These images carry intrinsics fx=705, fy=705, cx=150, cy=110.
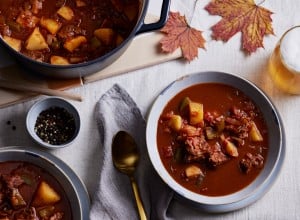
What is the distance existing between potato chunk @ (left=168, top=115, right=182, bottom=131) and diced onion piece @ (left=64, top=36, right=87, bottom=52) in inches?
18.1

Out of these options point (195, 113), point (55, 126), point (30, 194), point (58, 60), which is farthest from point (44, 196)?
point (195, 113)

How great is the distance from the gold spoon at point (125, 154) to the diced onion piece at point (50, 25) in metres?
0.47

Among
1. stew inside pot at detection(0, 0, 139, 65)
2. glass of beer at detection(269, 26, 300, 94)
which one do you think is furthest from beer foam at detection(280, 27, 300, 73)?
stew inside pot at detection(0, 0, 139, 65)

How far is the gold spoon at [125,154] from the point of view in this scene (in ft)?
8.86

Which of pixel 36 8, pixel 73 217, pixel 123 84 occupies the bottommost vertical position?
Result: pixel 73 217

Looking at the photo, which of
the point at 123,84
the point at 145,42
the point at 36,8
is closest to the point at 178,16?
the point at 145,42

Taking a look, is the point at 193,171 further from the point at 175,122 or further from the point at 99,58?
the point at 99,58

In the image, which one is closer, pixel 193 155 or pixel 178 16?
pixel 193 155

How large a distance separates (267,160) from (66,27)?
0.93 metres

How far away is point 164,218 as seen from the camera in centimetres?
265

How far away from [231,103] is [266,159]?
0.85 ft

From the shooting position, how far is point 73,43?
272 cm

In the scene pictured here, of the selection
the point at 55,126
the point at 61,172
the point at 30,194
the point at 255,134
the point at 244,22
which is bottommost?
the point at 30,194

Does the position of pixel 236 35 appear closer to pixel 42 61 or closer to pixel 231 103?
pixel 231 103
